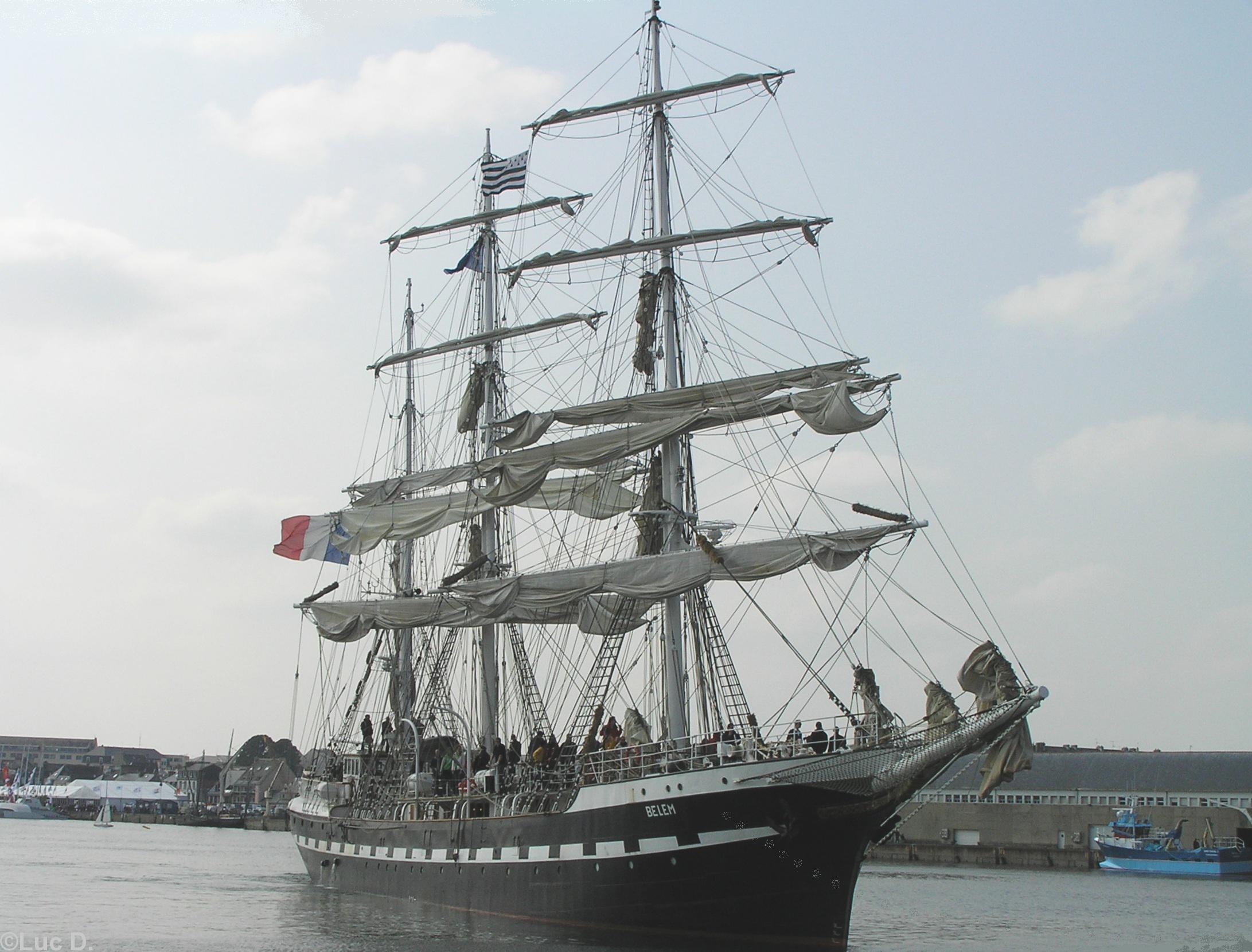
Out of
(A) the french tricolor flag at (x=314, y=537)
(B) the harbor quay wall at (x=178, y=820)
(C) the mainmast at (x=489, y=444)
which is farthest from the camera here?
(B) the harbor quay wall at (x=178, y=820)

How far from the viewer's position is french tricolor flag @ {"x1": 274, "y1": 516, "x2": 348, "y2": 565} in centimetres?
4406

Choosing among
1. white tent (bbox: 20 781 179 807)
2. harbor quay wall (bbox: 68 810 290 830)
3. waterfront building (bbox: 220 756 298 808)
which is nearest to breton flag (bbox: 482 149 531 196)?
harbor quay wall (bbox: 68 810 290 830)

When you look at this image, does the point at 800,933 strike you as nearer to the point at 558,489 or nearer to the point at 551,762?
the point at 551,762

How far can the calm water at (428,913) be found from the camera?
1092 inches

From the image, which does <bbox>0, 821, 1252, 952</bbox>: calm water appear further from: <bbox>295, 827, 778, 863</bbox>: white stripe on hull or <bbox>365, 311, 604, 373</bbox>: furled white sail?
<bbox>365, 311, 604, 373</bbox>: furled white sail

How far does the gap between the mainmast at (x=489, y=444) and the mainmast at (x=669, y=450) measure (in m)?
6.41

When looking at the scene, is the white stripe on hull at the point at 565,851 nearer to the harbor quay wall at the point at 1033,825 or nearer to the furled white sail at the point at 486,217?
the furled white sail at the point at 486,217

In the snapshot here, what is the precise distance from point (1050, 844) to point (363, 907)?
158ft

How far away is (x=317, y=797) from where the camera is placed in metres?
43.2

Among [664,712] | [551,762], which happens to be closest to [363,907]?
[551,762]

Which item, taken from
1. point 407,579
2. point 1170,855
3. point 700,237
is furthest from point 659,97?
point 1170,855

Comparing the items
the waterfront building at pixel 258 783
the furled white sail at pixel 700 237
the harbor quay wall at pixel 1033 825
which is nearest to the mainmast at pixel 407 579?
the furled white sail at pixel 700 237

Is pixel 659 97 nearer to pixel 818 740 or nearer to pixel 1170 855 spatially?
pixel 818 740

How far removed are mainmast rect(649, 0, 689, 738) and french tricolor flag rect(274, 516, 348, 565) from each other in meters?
16.5
